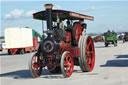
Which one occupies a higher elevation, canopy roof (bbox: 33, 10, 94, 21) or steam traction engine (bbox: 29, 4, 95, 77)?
canopy roof (bbox: 33, 10, 94, 21)

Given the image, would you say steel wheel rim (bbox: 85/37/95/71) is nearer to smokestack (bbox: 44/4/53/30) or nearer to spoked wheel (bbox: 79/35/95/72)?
spoked wheel (bbox: 79/35/95/72)

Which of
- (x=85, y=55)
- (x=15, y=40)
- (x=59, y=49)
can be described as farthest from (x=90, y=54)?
(x=15, y=40)

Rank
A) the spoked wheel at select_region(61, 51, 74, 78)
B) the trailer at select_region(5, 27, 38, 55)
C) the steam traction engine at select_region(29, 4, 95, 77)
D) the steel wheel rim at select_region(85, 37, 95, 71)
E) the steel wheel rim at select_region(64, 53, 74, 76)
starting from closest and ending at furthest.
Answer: the spoked wheel at select_region(61, 51, 74, 78) → the steel wheel rim at select_region(64, 53, 74, 76) → the steam traction engine at select_region(29, 4, 95, 77) → the steel wheel rim at select_region(85, 37, 95, 71) → the trailer at select_region(5, 27, 38, 55)

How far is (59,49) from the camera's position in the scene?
971 cm

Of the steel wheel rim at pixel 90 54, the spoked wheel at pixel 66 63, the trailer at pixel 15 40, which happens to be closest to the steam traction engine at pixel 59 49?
the spoked wheel at pixel 66 63

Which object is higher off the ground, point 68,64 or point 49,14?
point 49,14

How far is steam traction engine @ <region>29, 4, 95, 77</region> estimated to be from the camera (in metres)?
9.59

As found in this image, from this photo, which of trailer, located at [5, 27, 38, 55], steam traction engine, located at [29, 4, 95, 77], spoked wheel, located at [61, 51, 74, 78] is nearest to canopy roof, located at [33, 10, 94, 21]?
steam traction engine, located at [29, 4, 95, 77]

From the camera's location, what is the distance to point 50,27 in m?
9.77

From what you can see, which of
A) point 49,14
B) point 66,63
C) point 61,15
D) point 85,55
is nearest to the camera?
point 66,63

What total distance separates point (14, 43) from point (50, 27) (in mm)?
19888

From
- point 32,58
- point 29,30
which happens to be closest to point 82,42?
point 32,58

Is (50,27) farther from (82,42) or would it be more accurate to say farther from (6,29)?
(6,29)

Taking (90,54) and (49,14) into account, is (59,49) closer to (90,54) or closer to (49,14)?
(49,14)
